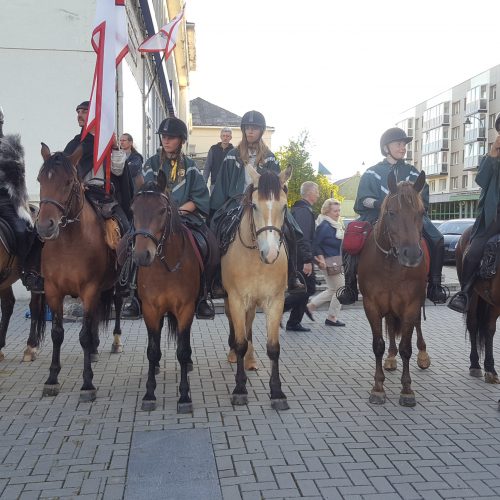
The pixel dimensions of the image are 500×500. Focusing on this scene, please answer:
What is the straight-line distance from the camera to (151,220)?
16.7 ft

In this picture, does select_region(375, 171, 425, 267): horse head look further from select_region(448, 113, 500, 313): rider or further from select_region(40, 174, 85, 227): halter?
select_region(40, 174, 85, 227): halter

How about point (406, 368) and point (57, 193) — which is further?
point (406, 368)

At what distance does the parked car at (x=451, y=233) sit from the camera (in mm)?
22000

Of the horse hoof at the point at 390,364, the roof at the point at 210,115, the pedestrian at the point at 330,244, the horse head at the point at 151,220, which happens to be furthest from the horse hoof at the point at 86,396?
the roof at the point at 210,115

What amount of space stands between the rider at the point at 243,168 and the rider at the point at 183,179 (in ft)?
→ 1.16

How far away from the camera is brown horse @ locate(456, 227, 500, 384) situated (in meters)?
6.52

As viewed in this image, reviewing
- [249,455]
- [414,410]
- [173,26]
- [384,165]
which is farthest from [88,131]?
[173,26]

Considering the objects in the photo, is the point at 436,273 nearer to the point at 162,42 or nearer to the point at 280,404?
A: the point at 280,404

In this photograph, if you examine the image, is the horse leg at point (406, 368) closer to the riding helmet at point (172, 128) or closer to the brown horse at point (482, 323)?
the brown horse at point (482, 323)

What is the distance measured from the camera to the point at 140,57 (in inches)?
693

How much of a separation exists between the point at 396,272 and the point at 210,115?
179 feet

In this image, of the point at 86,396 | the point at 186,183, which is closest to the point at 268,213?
the point at 186,183

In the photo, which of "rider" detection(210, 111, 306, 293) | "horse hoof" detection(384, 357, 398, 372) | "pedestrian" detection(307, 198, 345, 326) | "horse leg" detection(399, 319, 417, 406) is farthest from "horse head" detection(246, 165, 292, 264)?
"pedestrian" detection(307, 198, 345, 326)

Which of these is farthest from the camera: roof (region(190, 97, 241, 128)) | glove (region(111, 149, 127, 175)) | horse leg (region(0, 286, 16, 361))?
roof (region(190, 97, 241, 128))
